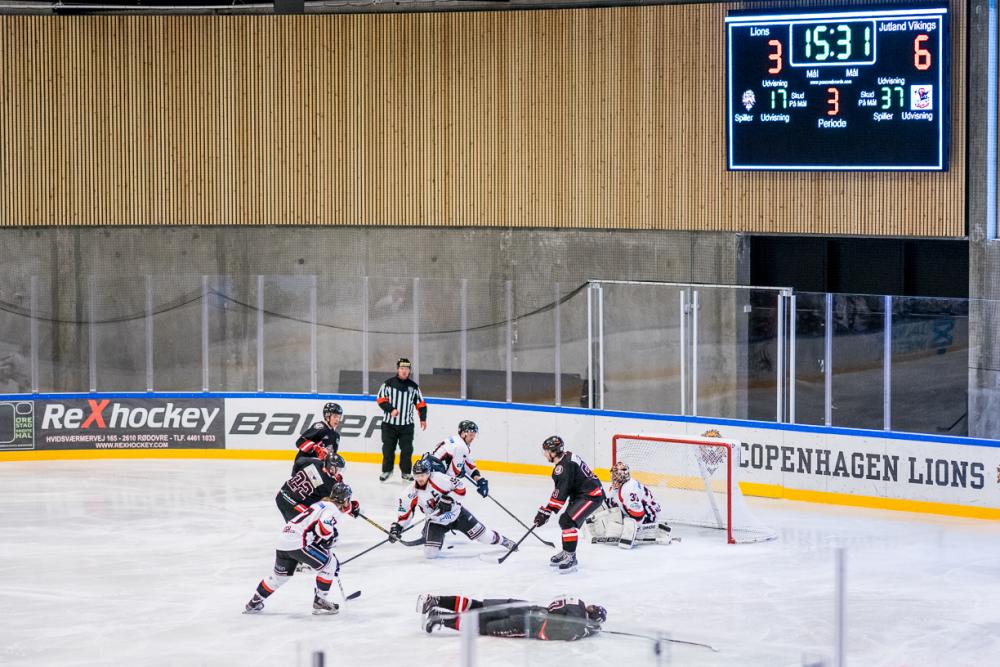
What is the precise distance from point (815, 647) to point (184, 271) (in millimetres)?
10690

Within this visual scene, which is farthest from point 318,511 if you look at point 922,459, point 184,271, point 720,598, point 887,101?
point 184,271

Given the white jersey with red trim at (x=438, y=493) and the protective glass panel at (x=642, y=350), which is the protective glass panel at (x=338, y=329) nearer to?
the protective glass panel at (x=642, y=350)

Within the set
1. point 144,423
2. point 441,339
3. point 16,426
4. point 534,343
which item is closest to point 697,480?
point 534,343

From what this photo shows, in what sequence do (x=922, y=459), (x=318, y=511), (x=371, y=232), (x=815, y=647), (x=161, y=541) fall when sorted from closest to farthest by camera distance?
(x=815, y=647) < (x=318, y=511) < (x=161, y=541) < (x=922, y=459) < (x=371, y=232)

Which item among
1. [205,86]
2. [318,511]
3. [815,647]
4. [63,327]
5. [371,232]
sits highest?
[205,86]

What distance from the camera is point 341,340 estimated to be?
17.4 m

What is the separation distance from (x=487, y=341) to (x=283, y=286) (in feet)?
7.89

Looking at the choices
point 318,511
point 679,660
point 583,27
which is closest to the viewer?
point 679,660

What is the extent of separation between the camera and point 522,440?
15766 mm

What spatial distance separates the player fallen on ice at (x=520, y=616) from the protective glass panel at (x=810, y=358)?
4672 mm

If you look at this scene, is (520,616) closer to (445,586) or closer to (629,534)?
(445,586)

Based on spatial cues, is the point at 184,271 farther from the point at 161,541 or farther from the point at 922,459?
the point at 922,459

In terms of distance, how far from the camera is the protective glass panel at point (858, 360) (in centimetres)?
1406

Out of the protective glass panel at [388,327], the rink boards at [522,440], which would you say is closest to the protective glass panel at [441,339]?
the protective glass panel at [388,327]
